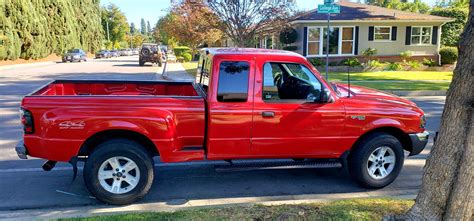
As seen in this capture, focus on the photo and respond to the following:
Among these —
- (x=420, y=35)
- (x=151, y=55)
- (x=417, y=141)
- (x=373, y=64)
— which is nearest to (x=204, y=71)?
(x=417, y=141)

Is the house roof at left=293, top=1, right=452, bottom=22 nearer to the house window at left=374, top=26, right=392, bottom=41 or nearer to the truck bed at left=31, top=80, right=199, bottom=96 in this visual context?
the house window at left=374, top=26, right=392, bottom=41

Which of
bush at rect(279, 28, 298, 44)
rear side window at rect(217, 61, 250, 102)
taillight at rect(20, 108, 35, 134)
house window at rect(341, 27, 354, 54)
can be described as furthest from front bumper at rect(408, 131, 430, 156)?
house window at rect(341, 27, 354, 54)

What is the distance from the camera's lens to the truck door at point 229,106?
15.3 ft

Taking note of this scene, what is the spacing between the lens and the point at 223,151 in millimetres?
4797

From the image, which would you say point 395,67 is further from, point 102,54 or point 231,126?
point 102,54

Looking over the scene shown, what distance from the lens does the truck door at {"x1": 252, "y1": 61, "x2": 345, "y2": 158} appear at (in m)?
4.80

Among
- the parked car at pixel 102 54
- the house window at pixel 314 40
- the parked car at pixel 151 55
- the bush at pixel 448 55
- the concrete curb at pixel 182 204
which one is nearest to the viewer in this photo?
the concrete curb at pixel 182 204

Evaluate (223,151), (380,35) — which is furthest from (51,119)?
(380,35)

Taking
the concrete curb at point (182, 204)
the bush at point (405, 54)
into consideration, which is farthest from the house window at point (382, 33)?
the concrete curb at point (182, 204)

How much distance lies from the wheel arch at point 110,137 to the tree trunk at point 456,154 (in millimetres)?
2913

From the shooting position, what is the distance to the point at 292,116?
4.83 metres

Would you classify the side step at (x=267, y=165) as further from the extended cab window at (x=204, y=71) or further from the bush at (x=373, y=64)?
the bush at (x=373, y=64)

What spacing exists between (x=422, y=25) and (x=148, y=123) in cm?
2727

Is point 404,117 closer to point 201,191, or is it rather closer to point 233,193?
point 233,193
